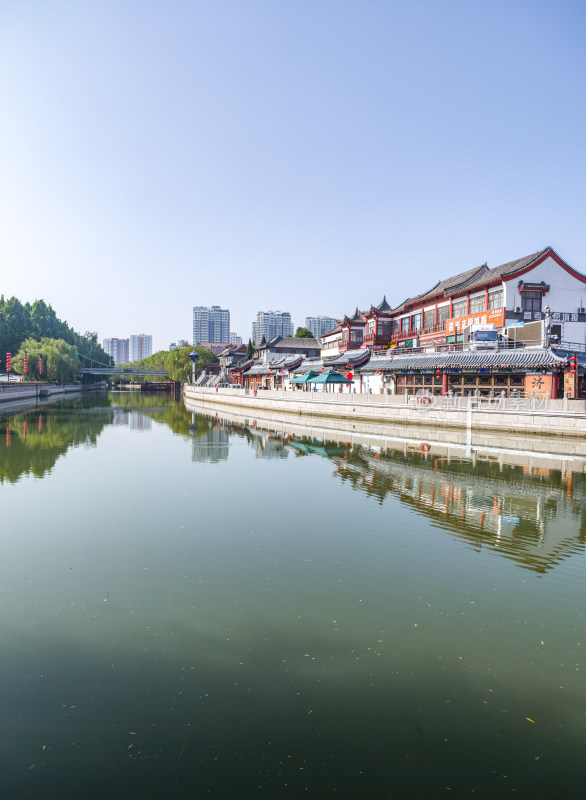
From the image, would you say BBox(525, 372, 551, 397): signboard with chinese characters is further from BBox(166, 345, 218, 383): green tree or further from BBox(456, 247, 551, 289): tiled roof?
BBox(166, 345, 218, 383): green tree

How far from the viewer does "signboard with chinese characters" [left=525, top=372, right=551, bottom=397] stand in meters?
35.4

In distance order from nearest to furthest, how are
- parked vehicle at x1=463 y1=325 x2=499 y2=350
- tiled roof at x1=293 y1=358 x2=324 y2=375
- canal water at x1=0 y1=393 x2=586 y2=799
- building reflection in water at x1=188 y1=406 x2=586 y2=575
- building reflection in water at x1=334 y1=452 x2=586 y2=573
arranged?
canal water at x1=0 y1=393 x2=586 y2=799 → building reflection in water at x1=334 y1=452 x2=586 y2=573 → building reflection in water at x1=188 y1=406 x2=586 y2=575 → parked vehicle at x1=463 y1=325 x2=499 y2=350 → tiled roof at x1=293 y1=358 x2=324 y2=375

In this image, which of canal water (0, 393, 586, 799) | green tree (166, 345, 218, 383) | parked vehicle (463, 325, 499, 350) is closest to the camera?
canal water (0, 393, 586, 799)

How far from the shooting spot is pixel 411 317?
Result: 62594 millimetres

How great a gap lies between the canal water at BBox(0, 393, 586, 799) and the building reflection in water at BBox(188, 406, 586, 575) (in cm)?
15

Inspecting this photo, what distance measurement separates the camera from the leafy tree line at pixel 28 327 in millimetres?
107350

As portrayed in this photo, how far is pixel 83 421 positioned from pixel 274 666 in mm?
44606

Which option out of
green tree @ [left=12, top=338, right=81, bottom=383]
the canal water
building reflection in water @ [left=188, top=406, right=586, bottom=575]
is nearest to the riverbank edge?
green tree @ [left=12, top=338, right=81, bottom=383]

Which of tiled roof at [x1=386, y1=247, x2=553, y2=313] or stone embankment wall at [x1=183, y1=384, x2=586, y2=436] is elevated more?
tiled roof at [x1=386, y1=247, x2=553, y2=313]

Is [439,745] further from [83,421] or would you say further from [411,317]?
[411,317]

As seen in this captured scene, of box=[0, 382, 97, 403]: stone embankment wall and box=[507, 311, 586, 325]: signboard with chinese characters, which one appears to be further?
box=[0, 382, 97, 403]: stone embankment wall

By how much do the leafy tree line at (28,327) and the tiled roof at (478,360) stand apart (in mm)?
69108

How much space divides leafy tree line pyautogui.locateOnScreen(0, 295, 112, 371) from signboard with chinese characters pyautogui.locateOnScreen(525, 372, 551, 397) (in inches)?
3178

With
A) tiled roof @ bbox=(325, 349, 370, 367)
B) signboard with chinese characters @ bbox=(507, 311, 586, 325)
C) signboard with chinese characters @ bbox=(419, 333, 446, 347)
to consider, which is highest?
signboard with chinese characters @ bbox=(507, 311, 586, 325)
